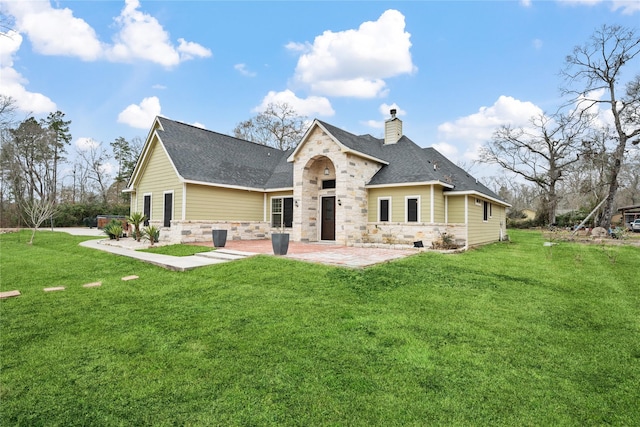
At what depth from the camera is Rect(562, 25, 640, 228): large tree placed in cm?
1861

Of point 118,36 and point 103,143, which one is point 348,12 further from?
point 103,143

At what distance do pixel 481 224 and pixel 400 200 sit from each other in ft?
16.4

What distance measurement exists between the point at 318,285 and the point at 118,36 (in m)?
14.2

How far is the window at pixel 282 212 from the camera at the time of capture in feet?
54.3

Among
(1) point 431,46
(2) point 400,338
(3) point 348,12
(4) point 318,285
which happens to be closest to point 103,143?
(3) point 348,12

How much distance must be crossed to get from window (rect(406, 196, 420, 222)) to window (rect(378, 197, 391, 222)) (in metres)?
0.88

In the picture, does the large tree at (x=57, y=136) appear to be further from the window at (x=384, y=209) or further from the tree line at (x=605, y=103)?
the tree line at (x=605, y=103)

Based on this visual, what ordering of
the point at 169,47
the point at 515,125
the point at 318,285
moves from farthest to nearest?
the point at 515,125 → the point at 169,47 → the point at 318,285

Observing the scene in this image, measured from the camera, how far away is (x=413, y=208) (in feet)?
44.7

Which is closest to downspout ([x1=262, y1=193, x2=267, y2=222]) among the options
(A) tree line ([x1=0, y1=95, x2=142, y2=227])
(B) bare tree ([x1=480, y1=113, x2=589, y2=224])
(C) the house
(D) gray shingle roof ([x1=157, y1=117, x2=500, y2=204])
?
(C) the house

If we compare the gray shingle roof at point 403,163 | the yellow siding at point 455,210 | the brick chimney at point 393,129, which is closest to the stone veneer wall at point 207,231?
the gray shingle roof at point 403,163

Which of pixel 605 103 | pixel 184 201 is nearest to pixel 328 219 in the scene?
pixel 184 201

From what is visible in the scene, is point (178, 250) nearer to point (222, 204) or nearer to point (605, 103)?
point (222, 204)

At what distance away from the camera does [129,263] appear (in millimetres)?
8930
